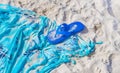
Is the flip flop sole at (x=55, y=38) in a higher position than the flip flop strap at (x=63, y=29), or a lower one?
lower

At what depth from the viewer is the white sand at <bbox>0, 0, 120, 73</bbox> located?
260 cm

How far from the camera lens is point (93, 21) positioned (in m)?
3.01

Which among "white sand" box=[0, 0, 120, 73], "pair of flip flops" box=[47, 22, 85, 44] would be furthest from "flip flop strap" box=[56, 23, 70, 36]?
"white sand" box=[0, 0, 120, 73]

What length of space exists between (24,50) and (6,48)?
180 mm

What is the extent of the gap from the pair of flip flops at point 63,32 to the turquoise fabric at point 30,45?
0.04 m

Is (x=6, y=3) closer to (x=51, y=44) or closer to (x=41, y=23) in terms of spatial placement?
(x=41, y=23)

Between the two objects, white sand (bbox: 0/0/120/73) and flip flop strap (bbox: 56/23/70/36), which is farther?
flip flop strap (bbox: 56/23/70/36)

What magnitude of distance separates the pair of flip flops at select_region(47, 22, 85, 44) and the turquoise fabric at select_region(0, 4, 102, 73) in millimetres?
45

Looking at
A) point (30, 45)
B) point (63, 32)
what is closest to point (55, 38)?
point (63, 32)

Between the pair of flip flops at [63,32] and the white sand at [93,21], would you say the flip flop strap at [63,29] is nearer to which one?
the pair of flip flops at [63,32]

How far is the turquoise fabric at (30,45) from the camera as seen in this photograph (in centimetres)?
268

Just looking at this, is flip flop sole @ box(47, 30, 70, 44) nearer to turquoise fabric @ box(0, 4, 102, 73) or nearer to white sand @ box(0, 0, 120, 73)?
turquoise fabric @ box(0, 4, 102, 73)

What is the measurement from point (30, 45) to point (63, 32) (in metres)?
0.35

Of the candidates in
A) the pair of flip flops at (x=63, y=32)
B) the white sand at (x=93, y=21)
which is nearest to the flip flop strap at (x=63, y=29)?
the pair of flip flops at (x=63, y=32)
